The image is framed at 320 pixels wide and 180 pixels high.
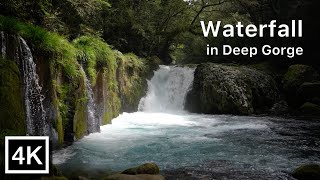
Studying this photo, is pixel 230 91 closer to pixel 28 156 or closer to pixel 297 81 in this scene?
pixel 297 81

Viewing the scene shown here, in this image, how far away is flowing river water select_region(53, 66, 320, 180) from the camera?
741 cm

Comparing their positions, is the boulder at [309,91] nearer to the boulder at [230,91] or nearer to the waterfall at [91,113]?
the boulder at [230,91]

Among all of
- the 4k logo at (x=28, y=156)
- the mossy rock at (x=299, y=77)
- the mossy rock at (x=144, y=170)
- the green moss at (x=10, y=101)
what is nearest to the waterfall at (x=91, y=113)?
the green moss at (x=10, y=101)

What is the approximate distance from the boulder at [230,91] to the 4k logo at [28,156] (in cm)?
1440

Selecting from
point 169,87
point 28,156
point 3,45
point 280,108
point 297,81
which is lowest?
point 280,108

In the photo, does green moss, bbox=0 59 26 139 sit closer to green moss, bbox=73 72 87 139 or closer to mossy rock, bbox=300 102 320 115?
green moss, bbox=73 72 87 139

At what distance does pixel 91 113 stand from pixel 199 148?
369cm

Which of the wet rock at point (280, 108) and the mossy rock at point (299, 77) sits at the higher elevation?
the mossy rock at point (299, 77)

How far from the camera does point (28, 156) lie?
4809mm

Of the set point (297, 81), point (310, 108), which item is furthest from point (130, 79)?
point (297, 81)

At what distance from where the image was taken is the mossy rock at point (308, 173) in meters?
6.77

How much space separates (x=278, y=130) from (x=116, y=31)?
11.1 m

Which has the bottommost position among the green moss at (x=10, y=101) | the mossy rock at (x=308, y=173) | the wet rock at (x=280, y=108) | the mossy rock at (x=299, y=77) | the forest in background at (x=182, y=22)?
the mossy rock at (x=308, y=173)

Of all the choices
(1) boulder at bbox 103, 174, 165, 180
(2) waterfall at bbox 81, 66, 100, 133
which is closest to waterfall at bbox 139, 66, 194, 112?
(2) waterfall at bbox 81, 66, 100, 133
